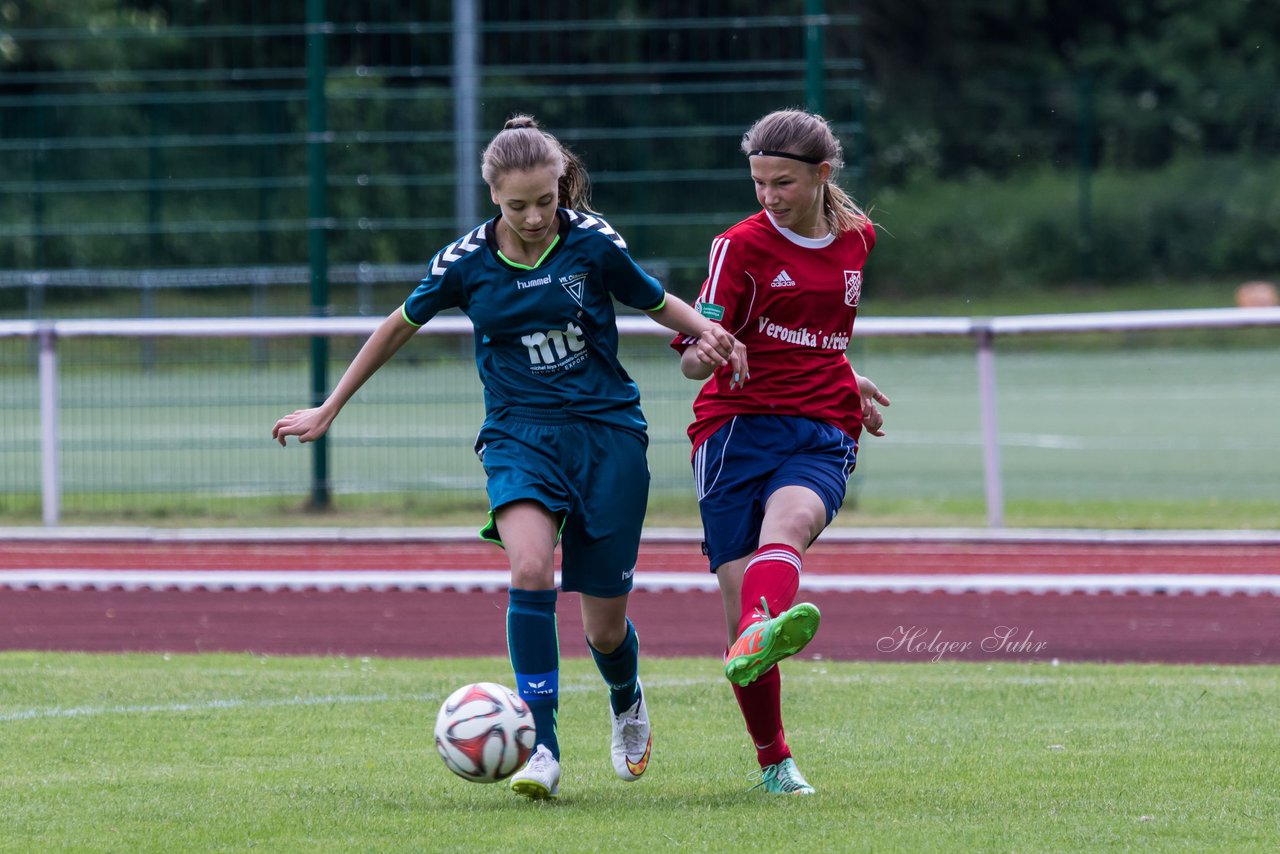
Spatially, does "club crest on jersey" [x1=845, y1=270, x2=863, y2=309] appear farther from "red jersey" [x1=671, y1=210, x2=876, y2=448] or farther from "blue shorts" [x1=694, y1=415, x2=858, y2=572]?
"blue shorts" [x1=694, y1=415, x2=858, y2=572]

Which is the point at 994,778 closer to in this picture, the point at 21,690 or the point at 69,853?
the point at 69,853

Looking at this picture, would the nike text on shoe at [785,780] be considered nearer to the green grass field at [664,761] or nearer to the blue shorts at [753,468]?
the green grass field at [664,761]

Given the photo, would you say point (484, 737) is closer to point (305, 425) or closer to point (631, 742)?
point (631, 742)

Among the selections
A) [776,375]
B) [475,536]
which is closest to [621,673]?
[776,375]

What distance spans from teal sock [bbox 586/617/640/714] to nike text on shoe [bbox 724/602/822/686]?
0.67m

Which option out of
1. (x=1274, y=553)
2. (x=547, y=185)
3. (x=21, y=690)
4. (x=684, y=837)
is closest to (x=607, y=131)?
(x=1274, y=553)

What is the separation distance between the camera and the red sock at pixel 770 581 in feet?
15.6

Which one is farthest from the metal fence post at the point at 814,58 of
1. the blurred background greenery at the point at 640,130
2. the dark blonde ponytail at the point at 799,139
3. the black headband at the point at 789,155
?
the black headband at the point at 789,155

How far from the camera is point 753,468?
16.8 feet

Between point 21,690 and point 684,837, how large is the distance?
126 inches

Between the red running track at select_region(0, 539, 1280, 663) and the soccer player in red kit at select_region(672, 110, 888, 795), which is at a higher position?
the soccer player in red kit at select_region(672, 110, 888, 795)

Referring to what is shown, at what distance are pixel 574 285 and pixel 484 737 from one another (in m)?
1.27

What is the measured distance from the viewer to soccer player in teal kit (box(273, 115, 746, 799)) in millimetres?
4906

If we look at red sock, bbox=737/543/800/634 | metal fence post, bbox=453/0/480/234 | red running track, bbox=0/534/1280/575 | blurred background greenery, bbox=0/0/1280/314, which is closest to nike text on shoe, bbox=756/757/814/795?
red sock, bbox=737/543/800/634
